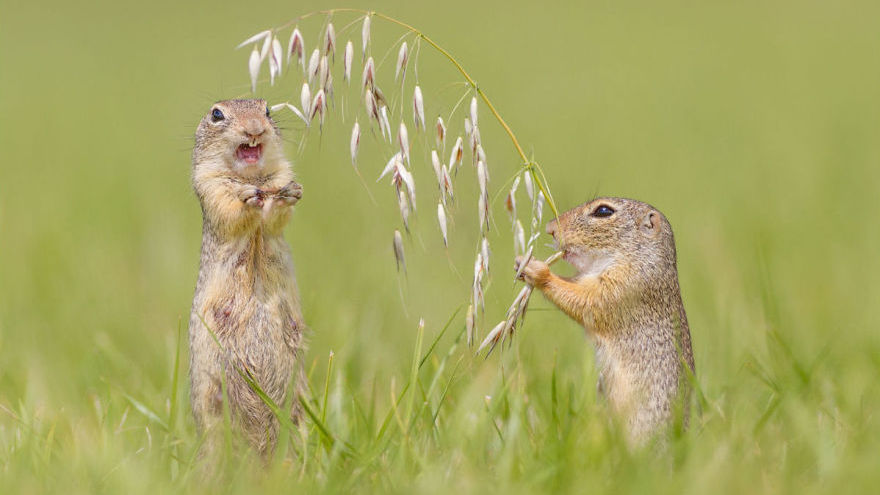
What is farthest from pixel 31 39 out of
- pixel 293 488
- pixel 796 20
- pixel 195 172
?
pixel 293 488

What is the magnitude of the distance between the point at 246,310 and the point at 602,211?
163cm

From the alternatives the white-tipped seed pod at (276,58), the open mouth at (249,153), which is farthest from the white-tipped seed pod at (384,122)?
the open mouth at (249,153)

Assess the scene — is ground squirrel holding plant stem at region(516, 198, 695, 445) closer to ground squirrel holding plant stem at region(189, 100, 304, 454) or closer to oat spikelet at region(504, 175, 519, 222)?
oat spikelet at region(504, 175, 519, 222)

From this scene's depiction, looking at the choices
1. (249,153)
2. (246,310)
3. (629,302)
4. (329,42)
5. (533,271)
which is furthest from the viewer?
(249,153)

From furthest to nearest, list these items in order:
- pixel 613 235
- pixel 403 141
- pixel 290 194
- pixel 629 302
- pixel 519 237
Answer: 1. pixel 613 235
2. pixel 629 302
3. pixel 290 194
4. pixel 519 237
5. pixel 403 141

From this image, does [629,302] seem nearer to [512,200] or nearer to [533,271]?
[533,271]

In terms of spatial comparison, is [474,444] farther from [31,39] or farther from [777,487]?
[31,39]

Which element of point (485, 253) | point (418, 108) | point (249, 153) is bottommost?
point (485, 253)

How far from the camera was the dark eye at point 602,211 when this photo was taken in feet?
16.3

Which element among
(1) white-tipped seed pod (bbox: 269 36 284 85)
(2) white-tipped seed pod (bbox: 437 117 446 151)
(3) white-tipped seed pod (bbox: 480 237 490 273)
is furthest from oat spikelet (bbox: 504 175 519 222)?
(1) white-tipped seed pod (bbox: 269 36 284 85)

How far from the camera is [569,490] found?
3.61m

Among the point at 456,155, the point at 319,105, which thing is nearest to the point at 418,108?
the point at 456,155

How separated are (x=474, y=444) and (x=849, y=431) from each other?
4.67ft

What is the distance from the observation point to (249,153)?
479 cm
